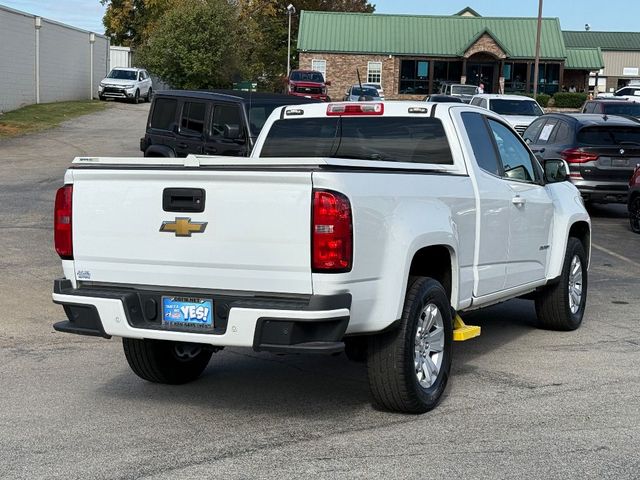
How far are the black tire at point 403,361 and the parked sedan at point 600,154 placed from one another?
476 inches

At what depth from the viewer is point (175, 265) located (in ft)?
19.8

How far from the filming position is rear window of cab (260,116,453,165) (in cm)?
757

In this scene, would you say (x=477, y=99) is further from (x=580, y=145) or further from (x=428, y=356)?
(x=428, y=356)

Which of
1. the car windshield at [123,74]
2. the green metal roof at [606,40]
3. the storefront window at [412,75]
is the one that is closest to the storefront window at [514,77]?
the storefront window at [412,75]

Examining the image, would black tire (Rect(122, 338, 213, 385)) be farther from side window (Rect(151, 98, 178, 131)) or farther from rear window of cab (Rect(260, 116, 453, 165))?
side window (Rect(151, 98, 178, 131))

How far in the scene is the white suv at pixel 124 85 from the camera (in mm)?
47562

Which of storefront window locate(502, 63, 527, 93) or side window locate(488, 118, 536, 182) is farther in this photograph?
storefront window locate(502, 63, 527, 93)

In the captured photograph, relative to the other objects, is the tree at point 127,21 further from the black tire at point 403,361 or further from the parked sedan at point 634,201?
the black tire at point 403,361

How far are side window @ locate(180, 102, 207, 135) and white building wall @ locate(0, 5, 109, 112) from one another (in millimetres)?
20326

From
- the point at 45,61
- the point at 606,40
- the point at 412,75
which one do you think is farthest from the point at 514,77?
the point at 45,61

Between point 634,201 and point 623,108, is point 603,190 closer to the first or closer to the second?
point 634,201

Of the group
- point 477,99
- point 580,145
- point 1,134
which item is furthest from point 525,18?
point 580,145

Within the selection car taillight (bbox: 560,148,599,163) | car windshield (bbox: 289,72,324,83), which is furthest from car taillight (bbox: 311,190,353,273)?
car windshield (bbox: 289,72,324,83)

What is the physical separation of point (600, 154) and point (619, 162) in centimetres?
36
